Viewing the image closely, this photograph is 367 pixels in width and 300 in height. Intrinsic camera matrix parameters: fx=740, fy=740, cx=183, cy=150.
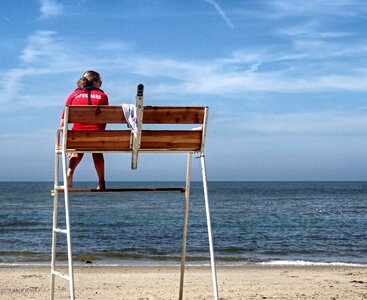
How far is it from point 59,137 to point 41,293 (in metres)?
4.80

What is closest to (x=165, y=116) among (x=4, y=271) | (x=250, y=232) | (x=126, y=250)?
(x=4, y=271)

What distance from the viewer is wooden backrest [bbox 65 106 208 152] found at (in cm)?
600

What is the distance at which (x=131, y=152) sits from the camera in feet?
20.4

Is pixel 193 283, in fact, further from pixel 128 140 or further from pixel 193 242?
pixel 193 242

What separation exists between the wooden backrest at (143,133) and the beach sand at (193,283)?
4.18m

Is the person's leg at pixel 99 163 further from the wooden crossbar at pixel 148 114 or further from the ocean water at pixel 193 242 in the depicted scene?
the ocean water at pixel 193 242

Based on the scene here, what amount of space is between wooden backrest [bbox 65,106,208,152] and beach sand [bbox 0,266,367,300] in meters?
4.18

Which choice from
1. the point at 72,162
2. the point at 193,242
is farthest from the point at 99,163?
the point at 193,242

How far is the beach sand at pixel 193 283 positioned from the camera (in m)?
10.3

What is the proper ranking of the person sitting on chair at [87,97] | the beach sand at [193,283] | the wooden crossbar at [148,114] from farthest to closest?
the beach sand at [193,283]
the person sitting on chair at [87,97]
the wooden crossbar at [148,114]

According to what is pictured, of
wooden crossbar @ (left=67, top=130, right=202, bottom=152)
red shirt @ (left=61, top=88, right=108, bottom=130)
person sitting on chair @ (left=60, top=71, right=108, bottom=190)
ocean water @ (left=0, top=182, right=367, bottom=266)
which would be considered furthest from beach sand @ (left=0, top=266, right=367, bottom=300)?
red shirt @ (left=61, top=88, right=108, bottom=130)

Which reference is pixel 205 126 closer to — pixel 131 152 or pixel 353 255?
pixel 131 152

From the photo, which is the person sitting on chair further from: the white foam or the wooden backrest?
the white foam

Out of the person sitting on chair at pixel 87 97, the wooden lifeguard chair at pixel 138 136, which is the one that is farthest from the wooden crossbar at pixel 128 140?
the person sitting on chair at pixel 87 97
